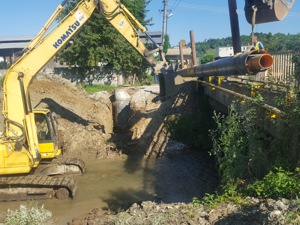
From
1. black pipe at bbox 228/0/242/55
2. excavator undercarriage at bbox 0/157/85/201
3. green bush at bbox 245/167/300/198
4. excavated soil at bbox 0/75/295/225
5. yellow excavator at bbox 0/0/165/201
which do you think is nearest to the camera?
green bush at bbox 245/167/300/198

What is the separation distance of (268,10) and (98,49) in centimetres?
2432

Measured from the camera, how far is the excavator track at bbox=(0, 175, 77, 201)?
10.4m

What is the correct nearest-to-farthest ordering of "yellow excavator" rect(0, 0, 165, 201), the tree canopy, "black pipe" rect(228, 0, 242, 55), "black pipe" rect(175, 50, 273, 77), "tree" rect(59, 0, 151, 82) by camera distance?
1. "black pipe" rect(175, 50, 273, 77)
2. "black pipe" rect(228, 0, 242, 55)
3. "yellow excavator" rect(0, 0, 165, 201)
4. the tree canopy
5. "tree" rect(59, 0, 151, 82)

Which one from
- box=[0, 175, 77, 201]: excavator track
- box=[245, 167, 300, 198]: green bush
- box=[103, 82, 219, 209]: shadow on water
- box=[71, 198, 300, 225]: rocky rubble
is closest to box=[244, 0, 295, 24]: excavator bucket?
box=[245, 167, 300, 198]: green bush

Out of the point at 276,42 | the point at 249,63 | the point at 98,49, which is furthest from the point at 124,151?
the point at 98,49

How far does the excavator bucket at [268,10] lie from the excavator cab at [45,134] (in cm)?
711

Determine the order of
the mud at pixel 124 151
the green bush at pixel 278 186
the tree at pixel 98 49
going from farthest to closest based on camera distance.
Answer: the tree at pixel 98 49
the mud at pixel 124 151
the green bush at pixel 278 186

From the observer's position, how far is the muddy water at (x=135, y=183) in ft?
33.6

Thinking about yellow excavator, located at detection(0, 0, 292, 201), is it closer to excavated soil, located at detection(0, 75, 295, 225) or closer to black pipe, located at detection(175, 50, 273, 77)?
black pipe, located at detection(175, 50, 273, 77)

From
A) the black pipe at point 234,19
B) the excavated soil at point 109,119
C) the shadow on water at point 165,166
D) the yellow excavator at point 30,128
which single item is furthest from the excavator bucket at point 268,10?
the excavated soil at point 109,119

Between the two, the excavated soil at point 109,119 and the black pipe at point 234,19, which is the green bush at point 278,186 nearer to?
the black pipe at point 234,19

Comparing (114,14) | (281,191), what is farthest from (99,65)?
(281,191)

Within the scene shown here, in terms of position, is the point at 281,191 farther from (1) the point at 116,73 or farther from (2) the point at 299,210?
(1) the point at 116,73

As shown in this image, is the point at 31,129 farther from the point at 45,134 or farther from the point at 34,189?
the point at 34,189
